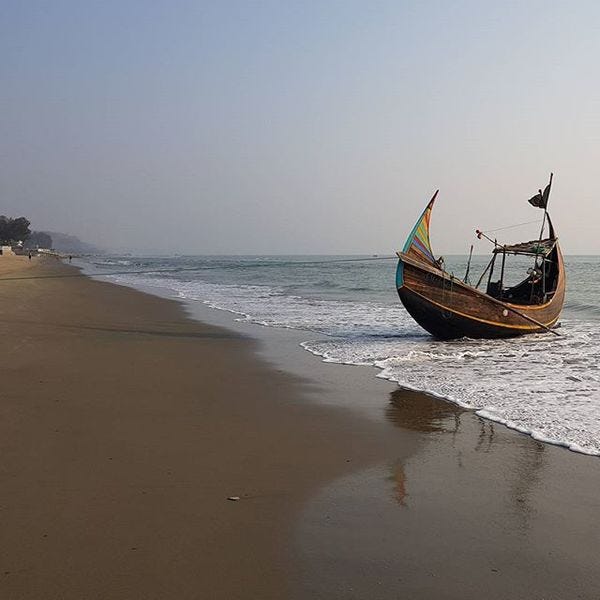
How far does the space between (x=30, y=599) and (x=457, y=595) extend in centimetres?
203

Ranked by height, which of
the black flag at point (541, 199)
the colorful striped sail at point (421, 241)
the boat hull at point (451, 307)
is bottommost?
the boat hull at point (451, 307)

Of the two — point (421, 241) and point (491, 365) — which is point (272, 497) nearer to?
point (491, 365)

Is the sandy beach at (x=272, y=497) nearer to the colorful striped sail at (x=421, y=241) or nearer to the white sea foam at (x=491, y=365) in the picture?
the white sea foam at (x=491, y=365)

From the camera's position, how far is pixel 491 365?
10.0m

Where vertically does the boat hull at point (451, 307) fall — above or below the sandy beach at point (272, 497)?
above

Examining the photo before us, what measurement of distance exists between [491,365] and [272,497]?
6848 millimetres

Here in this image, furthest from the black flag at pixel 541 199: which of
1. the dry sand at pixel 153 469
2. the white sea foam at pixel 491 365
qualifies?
the dry sand at pixel 153 469

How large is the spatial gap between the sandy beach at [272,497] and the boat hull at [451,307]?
5.76m

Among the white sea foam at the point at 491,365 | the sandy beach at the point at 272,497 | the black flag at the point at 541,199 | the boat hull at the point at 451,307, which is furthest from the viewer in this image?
the black flag at the point at 541,199

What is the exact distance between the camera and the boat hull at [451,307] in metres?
13.1

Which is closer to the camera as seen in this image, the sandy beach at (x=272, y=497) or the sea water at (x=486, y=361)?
the sandy beach at (x=272, y=497)

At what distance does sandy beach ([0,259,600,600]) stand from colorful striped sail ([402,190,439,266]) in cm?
620

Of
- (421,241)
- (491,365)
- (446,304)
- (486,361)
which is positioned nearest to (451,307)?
(446,304)

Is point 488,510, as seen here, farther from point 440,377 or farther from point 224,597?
point 440,377
